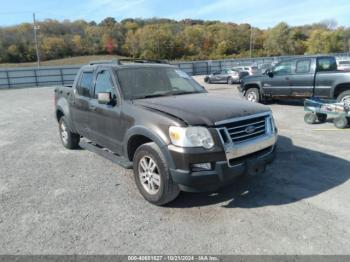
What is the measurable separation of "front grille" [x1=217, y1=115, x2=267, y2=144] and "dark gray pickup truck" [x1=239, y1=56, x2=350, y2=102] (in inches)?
265

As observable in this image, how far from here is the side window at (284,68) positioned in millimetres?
11441

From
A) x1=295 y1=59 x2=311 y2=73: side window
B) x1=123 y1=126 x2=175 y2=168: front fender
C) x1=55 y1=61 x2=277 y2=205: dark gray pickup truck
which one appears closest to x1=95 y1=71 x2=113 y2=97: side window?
x1=55 y1=61 x2=277 y2=205: dark gray pickup truck

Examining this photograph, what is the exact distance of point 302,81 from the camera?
10.9 meters

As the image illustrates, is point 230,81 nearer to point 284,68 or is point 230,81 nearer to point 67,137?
point 284,68

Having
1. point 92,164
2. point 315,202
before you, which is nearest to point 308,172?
point 315,202

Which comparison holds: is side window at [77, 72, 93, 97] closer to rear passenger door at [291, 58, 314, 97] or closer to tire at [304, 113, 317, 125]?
tire at [304, 113, 317, 125]

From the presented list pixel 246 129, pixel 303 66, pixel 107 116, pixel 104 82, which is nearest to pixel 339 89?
pixel 303 66

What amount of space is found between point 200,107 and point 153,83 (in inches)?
47.8

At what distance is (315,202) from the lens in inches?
157

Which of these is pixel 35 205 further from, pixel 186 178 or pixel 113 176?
pixel 186 178

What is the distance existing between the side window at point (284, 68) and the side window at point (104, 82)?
825cm

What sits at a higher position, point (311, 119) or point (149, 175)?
point (149, 175)

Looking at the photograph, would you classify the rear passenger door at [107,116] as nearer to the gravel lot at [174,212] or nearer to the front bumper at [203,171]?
the gravel lot at [174,212]

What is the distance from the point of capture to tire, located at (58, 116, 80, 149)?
21.7 feet
